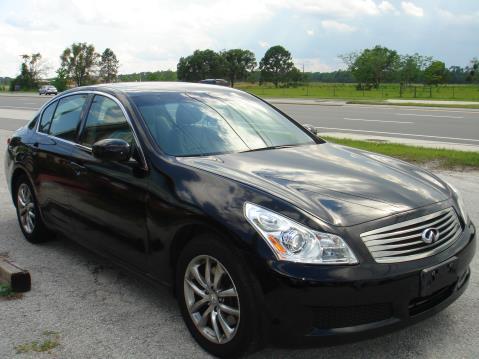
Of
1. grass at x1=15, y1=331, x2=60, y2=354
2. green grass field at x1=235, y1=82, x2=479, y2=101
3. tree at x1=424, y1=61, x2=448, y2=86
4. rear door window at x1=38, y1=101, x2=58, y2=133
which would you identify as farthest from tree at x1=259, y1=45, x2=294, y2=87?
grass at x1=15, y1=331, x2=60, y2=354

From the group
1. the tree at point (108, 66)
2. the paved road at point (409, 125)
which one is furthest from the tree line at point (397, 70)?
the tree at point (108, 66)

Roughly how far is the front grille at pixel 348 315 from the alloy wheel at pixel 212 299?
0.44 meters

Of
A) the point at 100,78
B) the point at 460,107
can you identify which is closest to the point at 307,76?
the point at 100,78

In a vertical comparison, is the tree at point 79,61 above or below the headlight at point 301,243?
above

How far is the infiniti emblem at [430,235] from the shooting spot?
9.71ft

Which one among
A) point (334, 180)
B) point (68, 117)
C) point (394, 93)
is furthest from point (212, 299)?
→ point (394, 93)

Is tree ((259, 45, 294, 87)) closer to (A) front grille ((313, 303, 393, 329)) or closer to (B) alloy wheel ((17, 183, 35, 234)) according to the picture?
(B) alloy wheel ((17, 183, 35, 234))

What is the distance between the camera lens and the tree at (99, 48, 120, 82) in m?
86.1

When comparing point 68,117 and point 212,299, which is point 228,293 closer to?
point 212,299

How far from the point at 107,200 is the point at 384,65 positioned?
55817mm

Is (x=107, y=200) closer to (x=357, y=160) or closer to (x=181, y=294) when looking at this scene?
(x=181, y=294)

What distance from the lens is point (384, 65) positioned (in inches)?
2212

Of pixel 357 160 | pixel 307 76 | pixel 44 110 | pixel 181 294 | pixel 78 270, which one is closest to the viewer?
pixel 181 294

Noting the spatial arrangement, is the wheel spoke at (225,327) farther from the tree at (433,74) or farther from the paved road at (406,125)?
the tree at (433,74)
